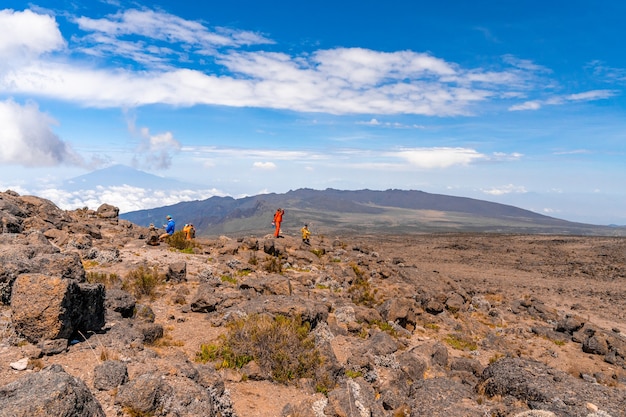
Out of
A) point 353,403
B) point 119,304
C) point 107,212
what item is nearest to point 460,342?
point 353,403

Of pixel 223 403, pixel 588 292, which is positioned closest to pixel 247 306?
pixel 223 403

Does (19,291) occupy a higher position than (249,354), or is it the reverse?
(19,291)

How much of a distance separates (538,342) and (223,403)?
1275cm

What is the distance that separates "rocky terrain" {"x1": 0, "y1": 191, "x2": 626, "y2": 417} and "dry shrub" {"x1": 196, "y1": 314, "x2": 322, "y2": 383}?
0.03 metres

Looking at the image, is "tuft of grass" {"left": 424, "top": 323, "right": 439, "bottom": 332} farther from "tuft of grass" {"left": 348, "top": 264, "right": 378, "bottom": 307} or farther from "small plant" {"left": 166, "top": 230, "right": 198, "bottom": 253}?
"small plant" {"left": 166, "top": 230, "right": 198, "bottom": 253}

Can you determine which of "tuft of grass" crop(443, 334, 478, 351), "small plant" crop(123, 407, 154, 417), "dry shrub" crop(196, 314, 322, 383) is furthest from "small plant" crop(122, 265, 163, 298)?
"tuft of grass" crop(443, 334, 478, 351)

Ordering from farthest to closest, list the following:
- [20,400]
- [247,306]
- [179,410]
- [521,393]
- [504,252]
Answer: [504,252] < [247,306] < [521,393] < [179,410] < [20,400]

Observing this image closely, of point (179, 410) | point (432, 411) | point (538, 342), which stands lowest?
point (538, 342)

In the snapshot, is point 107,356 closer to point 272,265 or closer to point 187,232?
point 272,265

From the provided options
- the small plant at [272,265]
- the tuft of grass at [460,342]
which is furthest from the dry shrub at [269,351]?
the small plant at [272,265]

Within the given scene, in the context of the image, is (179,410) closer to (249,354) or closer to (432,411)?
(249,354)

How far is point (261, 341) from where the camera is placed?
7.76m

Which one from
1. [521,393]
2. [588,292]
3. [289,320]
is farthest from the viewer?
[588,292]

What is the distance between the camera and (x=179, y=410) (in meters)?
5.09
